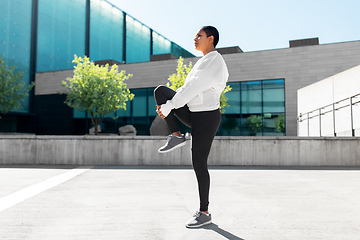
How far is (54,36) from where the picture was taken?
31391mm

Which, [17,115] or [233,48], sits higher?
[233,48]

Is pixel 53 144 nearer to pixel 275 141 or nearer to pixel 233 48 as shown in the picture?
pixel 275 141

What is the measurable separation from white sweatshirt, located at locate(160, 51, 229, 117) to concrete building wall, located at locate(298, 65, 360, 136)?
463 inches

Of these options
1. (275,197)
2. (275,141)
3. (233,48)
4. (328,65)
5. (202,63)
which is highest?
(233,48)

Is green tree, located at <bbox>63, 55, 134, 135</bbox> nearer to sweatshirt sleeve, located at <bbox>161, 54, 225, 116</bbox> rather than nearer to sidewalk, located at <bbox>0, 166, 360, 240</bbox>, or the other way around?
sidewalk, located at <bbox>0, 166, 360, 240</bbox>

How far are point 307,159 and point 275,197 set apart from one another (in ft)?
22.5

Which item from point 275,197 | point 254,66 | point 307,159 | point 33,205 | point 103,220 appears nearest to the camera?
point 103,220

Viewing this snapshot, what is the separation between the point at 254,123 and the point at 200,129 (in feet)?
76.6

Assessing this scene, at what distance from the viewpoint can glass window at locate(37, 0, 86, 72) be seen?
30469 mm

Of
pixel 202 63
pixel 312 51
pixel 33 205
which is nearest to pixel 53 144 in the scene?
pixel 33 205

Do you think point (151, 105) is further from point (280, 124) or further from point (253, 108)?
point (280, 124)

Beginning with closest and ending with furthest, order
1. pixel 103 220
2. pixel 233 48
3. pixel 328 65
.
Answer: pixel 103 220 < pixel 328 65 < pixel 233 48

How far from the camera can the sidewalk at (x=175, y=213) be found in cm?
279

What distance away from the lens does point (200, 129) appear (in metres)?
2.95
